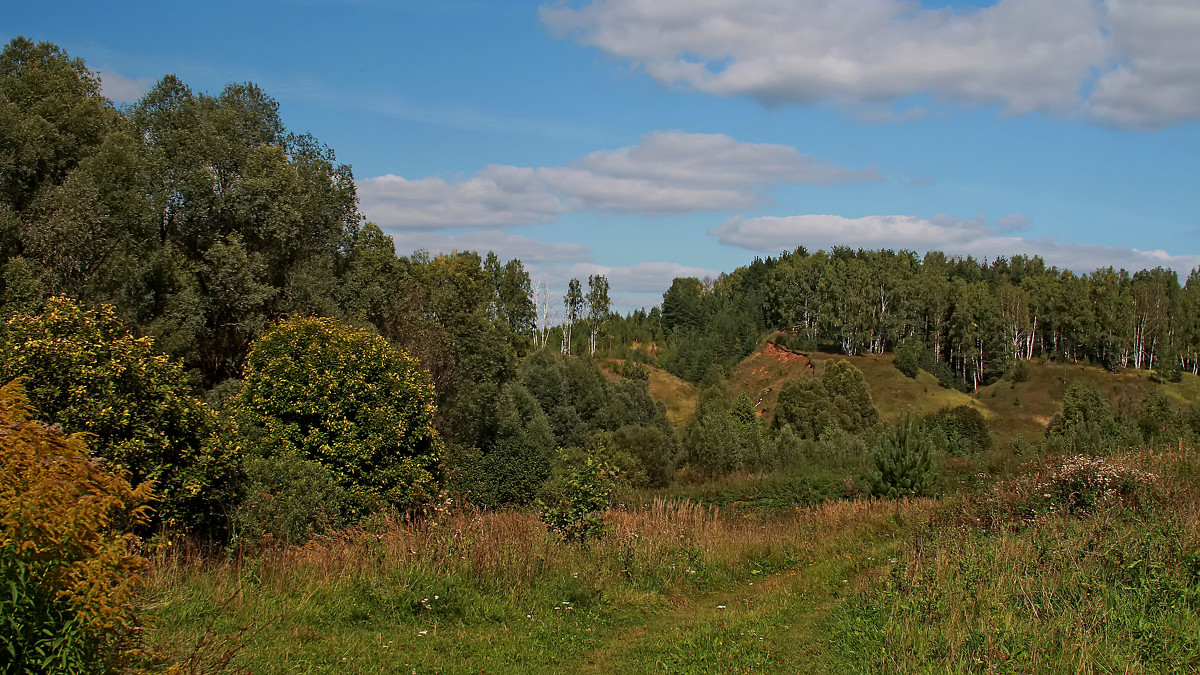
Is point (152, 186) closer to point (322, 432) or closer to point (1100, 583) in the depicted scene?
point (322, 432)

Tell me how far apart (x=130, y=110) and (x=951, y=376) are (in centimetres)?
8077

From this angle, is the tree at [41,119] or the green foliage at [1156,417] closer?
the tree at [41,119]

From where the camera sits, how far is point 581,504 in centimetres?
977

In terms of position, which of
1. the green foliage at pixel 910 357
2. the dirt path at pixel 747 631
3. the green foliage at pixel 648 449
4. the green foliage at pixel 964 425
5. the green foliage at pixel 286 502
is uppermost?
the green foliage at pixel 910 357

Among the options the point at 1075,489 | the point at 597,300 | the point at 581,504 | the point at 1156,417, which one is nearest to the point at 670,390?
the point at 597,300

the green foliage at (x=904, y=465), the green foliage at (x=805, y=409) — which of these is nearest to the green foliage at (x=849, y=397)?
the green foliage at (x=805, y=409)

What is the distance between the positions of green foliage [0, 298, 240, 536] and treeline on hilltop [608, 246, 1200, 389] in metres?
84.3

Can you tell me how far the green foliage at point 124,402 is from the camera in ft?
36.6

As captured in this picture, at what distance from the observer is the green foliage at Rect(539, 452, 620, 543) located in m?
9.58

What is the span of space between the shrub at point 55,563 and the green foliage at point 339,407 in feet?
58.0

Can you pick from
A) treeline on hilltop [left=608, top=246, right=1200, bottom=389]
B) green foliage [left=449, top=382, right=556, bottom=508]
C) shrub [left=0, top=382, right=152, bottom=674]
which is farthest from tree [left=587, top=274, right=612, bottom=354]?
shrub [left=0, top=382, right=152, bottom=674]

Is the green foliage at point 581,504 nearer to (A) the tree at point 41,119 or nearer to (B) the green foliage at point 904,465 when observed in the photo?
(B) the green foliage at point 904,465

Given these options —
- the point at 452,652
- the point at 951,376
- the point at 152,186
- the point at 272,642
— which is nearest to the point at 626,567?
the point at 452,652

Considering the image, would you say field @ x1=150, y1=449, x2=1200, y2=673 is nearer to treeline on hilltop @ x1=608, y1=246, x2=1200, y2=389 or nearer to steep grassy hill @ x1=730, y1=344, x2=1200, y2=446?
steep grassy hill @ x1=730, y1=344, x2=1200, y2=446
